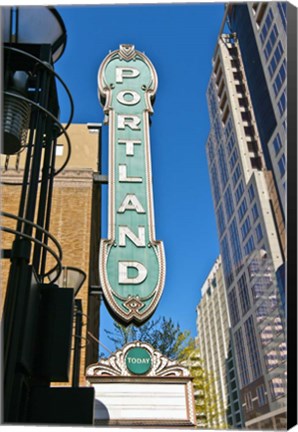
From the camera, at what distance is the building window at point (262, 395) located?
172 feet

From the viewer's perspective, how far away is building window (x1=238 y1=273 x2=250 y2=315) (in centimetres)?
5866

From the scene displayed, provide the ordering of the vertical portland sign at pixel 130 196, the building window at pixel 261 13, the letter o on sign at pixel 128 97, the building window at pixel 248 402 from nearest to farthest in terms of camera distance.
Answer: the vertical portland sign at pixel 130 196
the letter o on sign at pixel 128 97
the building window at pixel 261 13
the building window at pixel 248 402

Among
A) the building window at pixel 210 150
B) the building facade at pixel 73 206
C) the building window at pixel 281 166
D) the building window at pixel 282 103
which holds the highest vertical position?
the building window at pixel 210 150

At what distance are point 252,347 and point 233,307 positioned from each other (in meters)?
9.66

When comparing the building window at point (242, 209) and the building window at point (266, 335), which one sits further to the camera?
the building window at point (242, 209)

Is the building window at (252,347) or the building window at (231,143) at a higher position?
the building window at (231,143)

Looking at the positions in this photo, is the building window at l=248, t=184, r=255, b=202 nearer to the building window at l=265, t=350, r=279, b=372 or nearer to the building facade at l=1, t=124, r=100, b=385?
the building window at l=265, t=350, r=279, b=372

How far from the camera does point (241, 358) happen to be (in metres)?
64.0

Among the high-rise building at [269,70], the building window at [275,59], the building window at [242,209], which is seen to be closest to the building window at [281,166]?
the high-rise building at [269,70]

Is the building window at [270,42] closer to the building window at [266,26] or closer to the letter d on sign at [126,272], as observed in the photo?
the building window at [266,26]

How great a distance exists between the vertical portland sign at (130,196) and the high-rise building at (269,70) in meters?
30.0

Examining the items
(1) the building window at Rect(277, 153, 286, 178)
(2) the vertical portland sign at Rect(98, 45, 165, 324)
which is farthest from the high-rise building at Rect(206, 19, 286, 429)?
(2) the vertical portland sign at Rect(98, 45, 165, 324)

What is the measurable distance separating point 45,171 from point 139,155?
852cm

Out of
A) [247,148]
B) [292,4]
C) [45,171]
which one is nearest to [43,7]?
[45,171]
